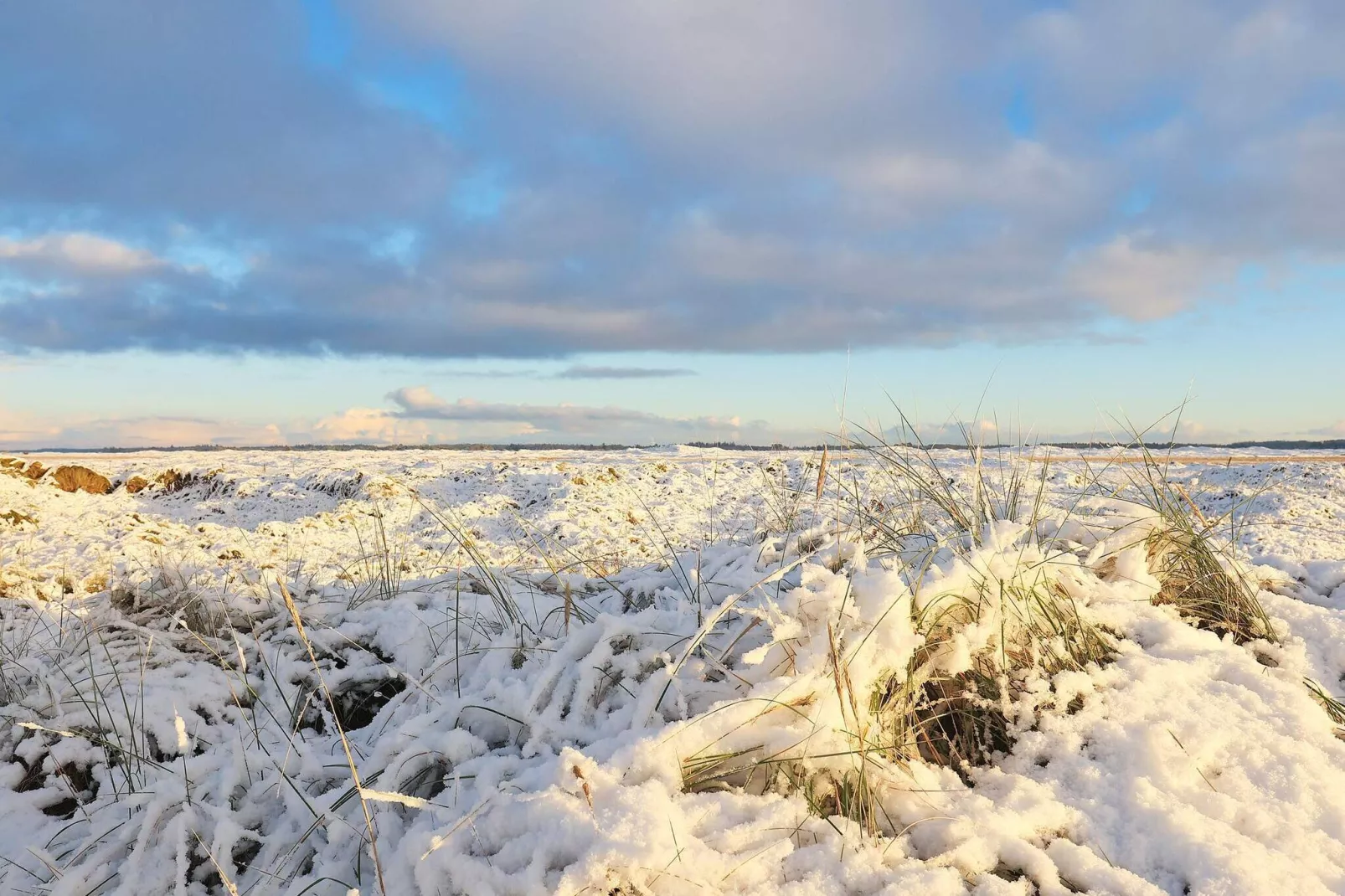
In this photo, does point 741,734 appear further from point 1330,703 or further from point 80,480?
point 80,480

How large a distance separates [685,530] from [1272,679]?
6.68 m

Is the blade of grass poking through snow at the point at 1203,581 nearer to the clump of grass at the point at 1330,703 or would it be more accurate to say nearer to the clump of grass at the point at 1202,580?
the clump of grass at the point at 1202,580

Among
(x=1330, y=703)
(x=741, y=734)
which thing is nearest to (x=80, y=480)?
(x=741, y=734)

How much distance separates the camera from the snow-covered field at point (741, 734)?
68.9 inches

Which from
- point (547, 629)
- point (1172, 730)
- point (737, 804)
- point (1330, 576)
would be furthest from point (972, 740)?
point (1330, 576)

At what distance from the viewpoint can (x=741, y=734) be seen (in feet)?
6.37

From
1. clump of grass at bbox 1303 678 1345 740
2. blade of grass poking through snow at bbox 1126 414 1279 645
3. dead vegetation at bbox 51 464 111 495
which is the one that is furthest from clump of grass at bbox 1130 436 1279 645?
dead vegetation at bbox 51 464 111 495

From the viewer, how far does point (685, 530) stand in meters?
8.87

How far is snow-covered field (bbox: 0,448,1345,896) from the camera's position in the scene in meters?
1.75

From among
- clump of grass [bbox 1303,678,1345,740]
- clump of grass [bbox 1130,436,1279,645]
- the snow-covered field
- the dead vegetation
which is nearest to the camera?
the snow-covered field

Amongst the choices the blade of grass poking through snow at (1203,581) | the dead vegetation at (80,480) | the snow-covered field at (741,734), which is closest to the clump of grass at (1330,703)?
the snow-covered field at (741,734)

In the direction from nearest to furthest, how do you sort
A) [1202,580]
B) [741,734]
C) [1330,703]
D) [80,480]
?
[741,734] < [1330,703] < [1202,580] < [80,480]

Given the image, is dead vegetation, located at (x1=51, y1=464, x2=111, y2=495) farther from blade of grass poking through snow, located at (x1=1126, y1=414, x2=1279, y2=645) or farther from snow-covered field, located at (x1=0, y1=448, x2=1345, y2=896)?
blade of grass poking through snow, located at (x1=1126, y1=414, x2=1279, y2=645)

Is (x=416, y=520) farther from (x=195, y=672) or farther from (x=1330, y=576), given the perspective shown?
(x=1330, y=576)
